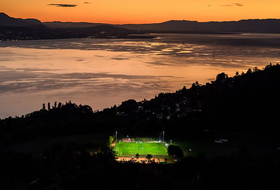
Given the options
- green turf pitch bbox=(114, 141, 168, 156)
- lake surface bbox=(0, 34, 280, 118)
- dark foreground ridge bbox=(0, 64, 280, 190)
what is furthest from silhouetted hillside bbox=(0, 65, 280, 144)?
lake surface bbox=(0, 34, 280, 118)

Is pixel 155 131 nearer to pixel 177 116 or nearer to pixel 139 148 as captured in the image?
pixel 139 148

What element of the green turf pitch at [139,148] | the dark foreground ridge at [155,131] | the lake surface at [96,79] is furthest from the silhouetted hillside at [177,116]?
the lake surface at [96,79]

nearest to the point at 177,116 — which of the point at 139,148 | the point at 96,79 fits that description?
the point at 139,148

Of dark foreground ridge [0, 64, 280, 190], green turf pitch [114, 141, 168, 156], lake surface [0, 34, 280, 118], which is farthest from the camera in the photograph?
lake surface [0, 34, 280, 118]

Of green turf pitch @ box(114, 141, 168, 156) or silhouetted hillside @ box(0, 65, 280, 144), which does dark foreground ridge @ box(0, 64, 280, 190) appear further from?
green turf pitch @ box(114, 141, 168, 156)

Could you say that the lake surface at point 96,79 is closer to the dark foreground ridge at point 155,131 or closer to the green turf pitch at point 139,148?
the dark foreground ridge at point 155,131
